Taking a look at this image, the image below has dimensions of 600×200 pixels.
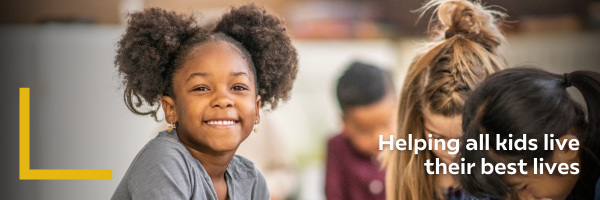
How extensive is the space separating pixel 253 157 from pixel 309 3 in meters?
0.85

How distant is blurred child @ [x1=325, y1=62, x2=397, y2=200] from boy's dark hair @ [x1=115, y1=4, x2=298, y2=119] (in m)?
0.59

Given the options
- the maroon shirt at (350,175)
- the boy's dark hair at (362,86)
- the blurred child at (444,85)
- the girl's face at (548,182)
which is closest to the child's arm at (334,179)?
the maroon shirt at (350,175)

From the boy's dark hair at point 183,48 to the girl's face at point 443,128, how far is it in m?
0.32

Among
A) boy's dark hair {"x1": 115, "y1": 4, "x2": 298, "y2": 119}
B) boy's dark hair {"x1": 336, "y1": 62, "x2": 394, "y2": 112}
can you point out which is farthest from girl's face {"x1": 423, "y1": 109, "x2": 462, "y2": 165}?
boy's dark hair {"x1": 336, "y1": 62, "x2": 394, "y2": 112}

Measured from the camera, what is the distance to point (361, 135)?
1.55m

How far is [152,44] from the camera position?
86 centimetres

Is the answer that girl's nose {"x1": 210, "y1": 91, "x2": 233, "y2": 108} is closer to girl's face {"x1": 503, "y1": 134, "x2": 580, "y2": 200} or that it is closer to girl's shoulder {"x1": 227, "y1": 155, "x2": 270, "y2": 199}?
girl's shoulder {"x1": 227, "y1": 155, "x2": 270, "y2": 199}

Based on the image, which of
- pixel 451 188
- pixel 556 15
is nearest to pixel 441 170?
pixel 451 188

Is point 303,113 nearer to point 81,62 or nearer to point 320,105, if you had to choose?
point 320,105

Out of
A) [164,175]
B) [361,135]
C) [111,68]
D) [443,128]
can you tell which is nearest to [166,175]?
[164,175]

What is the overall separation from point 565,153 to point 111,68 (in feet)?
5.16

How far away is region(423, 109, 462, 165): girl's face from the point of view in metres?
1.01

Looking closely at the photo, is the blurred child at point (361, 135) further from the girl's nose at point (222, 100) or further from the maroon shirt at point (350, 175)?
the girl's nose at point (222, 100)

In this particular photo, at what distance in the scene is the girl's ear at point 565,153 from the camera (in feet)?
2.63
